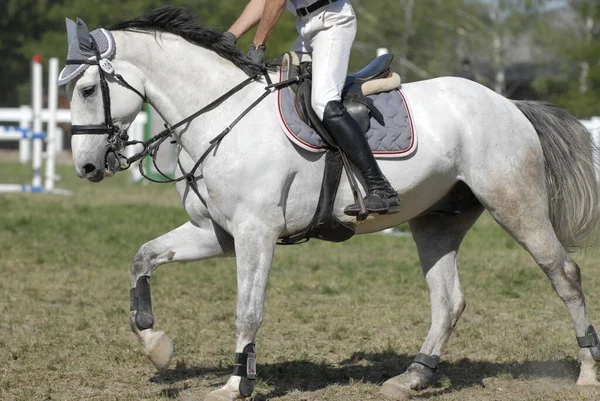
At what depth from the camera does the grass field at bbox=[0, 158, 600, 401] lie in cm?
605

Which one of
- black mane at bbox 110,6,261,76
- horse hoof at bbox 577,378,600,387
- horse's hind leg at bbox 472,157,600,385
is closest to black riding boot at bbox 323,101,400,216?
black mane at bbox 110,6,261,76

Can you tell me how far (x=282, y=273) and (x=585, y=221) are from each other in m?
4.56

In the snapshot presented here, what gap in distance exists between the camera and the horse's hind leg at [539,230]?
5.90 meters

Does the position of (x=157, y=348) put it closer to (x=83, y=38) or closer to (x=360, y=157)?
(x=360, y=157)

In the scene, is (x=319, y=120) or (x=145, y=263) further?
(x=145, y=263)

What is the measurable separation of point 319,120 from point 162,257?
136 cm

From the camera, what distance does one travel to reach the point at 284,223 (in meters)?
5.44

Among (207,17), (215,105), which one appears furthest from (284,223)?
(207,17)

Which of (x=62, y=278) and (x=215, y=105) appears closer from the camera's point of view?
(x=215, y=105)

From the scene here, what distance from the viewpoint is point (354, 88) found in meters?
5.83

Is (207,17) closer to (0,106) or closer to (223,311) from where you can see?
(0,106)

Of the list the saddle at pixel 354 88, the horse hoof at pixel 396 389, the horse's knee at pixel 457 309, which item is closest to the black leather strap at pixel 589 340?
the horse's knee at pixel 457 309

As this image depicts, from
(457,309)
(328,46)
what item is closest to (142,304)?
(328,46)

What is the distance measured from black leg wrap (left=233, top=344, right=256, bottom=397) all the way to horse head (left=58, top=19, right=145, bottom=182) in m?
1.33
